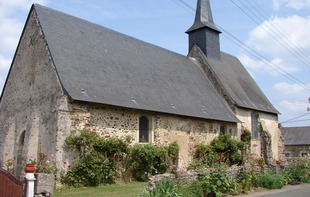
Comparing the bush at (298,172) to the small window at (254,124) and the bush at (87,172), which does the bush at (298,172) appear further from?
the bush at (87,172)

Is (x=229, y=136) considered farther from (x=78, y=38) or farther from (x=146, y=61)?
(x=78, y=38)

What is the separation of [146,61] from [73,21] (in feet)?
14.8

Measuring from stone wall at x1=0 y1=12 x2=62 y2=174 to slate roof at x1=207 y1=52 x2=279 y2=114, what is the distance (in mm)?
12007

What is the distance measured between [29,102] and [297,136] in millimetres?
36580

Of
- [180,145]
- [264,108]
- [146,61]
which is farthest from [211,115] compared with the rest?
[264,108]

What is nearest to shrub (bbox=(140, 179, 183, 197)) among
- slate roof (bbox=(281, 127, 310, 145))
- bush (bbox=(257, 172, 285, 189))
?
bush (bbox=(257, 172, 285, 189))

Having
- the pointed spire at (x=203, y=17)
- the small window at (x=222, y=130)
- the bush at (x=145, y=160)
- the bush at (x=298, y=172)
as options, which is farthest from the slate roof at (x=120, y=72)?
the bush at (x=298, y=172)

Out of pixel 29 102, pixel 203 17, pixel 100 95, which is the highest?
pixel 203 17

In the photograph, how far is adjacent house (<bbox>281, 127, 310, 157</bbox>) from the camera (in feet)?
133

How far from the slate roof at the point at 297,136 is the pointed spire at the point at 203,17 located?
74.4ft

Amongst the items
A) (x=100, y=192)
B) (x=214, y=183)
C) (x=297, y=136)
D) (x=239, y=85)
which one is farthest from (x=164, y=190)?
(x=297, y=136)

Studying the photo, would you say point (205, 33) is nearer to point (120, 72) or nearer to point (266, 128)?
point (266, 128)

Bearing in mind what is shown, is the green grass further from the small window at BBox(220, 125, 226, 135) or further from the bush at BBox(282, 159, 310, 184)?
the small window at BBox(220, 125, 226, 135)

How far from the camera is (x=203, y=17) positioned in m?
25.6
